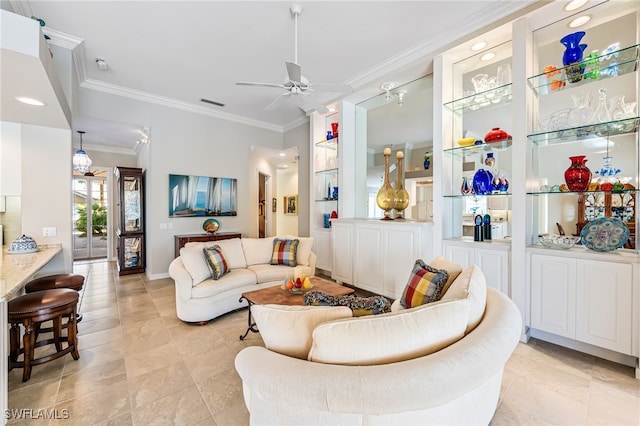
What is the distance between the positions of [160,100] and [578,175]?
600cm

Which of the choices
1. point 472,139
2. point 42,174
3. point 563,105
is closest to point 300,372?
point 472,139

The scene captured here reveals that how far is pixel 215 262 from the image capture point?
11.1ft

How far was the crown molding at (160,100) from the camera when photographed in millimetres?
4402

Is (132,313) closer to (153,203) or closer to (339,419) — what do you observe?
(153,203)

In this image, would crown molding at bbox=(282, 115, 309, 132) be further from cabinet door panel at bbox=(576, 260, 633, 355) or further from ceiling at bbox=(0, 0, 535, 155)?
cabinet door panel at bbox=(576, 260, 633, 355)

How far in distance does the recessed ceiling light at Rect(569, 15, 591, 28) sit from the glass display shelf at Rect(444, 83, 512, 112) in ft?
2.05

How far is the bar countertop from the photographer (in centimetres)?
169

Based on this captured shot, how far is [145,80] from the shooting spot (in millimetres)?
4297

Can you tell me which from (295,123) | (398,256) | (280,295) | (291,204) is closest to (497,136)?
(398,256)

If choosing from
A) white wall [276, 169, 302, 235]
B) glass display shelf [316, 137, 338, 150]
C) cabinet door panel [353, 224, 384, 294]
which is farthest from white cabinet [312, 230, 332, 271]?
white wall [276, 169, 302, 235]

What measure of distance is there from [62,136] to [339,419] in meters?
4.36

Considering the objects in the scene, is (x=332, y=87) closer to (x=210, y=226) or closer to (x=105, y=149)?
(x=210, y=226)

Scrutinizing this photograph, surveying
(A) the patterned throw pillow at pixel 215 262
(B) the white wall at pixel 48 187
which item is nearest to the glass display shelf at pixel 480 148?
(A) the patterned throw pillow at pixel 215 262

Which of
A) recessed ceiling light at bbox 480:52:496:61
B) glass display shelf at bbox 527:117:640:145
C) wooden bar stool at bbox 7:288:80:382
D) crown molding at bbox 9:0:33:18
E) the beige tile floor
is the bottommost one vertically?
the beige tile floor
